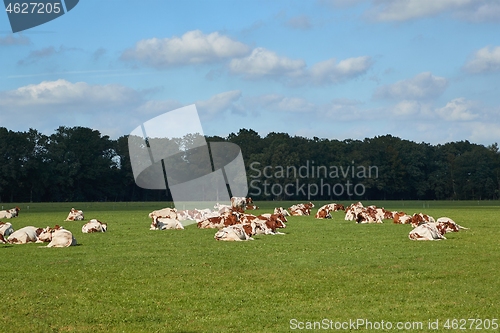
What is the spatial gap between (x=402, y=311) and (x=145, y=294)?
4.38 m

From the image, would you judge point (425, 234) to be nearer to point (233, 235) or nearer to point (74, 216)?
point (233, 235)

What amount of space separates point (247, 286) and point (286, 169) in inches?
4181

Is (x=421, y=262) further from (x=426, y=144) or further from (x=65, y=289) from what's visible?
(x=426, y=144)

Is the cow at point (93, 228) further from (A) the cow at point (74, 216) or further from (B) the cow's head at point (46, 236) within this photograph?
(A) the cow at point (74, 216)

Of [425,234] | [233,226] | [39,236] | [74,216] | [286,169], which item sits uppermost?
[286,169]

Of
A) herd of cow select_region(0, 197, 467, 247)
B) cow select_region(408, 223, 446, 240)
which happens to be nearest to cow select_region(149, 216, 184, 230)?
herd of cow select_region(0, 197, 467, 247)

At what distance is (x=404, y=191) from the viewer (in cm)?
12750

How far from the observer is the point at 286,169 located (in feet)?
388

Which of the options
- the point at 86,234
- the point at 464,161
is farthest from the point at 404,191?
the point at 86,234

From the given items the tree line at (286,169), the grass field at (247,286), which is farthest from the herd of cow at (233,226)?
the tree line at (286,169)

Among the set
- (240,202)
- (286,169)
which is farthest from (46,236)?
(286,169)

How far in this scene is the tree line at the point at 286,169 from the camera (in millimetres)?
106250

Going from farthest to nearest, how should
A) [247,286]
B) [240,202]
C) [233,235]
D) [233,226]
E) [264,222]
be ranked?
[240,202] < [264,222] < [233,226] < [233,235] < [247,286]

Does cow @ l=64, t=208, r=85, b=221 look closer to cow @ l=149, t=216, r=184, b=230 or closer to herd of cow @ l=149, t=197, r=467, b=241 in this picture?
herd of cow @ l=149, t=197, r=467, b=241
